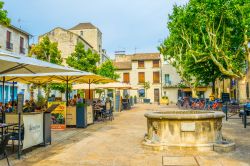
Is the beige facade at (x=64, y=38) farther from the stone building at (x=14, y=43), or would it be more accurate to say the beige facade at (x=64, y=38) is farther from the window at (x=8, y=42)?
the window at (x=8, y=42)

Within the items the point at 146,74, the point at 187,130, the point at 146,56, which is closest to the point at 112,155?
the point at 187,130

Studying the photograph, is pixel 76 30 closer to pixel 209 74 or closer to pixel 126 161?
pixel 209 74

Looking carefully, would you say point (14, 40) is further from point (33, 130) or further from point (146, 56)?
point (146, 56)

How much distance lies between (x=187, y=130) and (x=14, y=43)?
2912cm

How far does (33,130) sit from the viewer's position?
297 inches

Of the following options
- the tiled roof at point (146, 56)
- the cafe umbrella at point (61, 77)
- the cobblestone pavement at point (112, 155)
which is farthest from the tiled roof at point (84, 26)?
the cobblestone pavement at point (112, 155)

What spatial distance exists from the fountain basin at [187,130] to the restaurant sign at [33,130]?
300cm

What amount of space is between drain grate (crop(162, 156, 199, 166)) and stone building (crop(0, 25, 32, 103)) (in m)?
26.6

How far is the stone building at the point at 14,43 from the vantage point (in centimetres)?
3042

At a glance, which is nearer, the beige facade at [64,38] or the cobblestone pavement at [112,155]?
the cobblestone pavement at [112,155]

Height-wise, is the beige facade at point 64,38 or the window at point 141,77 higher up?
the beige facade at point 64,38

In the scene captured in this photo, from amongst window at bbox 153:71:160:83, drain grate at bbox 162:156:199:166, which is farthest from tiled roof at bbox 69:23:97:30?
drain grate at bbox 162:156:199:166

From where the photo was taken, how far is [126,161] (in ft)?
21.3

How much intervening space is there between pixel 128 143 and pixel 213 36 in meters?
14.2
